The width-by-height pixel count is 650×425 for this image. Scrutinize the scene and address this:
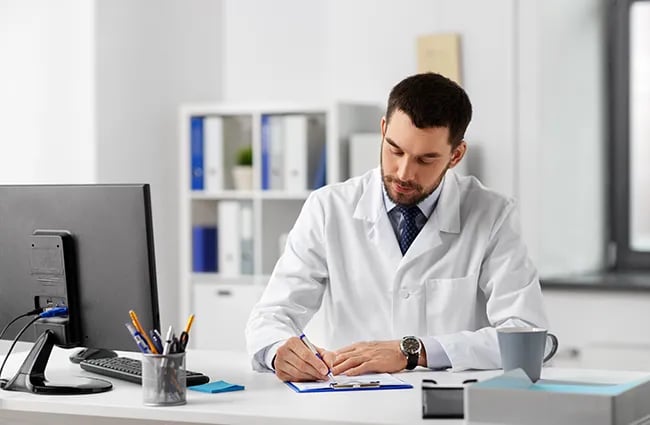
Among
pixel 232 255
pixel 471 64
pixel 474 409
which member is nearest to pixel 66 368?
pixel 474 409

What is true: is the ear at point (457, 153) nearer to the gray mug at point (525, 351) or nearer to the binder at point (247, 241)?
the gray mug at point (525, 351)

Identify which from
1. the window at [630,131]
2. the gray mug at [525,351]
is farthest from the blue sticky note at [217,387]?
the window at [630,131]

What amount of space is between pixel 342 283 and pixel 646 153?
2.25 m

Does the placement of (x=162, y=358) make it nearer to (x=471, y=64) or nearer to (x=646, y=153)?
(x=471, y=64)

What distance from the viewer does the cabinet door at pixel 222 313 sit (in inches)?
167

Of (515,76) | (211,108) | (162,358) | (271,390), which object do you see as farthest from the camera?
(211,108)

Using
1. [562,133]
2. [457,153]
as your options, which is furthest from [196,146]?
[457,153]

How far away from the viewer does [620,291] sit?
3803 millimetres

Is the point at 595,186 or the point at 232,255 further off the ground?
the point at 595,186

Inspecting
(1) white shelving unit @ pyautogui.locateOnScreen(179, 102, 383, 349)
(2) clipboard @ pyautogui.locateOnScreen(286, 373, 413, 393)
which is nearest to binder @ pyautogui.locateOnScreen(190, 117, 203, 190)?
(1) white shelving unit @ pyautogui.locateOnScreen(179, 102, 383, 349)

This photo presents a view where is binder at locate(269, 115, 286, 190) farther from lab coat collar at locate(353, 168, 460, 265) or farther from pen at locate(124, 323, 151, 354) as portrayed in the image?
pen at locate(124, 323, 151, 354)

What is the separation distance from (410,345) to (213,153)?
7.37 ft

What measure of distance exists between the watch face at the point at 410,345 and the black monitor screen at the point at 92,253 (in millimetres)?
526

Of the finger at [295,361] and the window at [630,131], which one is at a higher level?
the window at [630,131]
